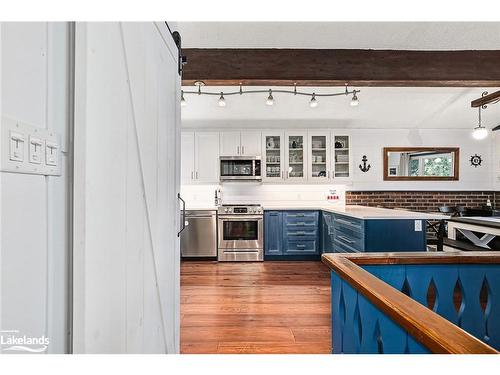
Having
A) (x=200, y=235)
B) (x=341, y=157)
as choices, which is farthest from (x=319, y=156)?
(x=200, y=235)

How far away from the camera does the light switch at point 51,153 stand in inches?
30.5

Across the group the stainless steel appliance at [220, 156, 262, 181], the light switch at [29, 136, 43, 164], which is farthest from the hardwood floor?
the light switch at [29, 136, 43, 164]

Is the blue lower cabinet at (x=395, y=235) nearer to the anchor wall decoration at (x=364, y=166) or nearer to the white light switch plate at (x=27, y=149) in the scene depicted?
the anchor wall decoration at (x=364, y=166)

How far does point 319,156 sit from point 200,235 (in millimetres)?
2406

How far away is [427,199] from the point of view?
5.70 meters

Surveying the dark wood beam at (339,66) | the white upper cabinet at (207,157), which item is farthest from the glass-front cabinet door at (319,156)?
the dark wood beam at (339,66)

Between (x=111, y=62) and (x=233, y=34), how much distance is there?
218 centimetres

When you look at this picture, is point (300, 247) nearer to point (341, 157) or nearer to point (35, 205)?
point (341, 157)

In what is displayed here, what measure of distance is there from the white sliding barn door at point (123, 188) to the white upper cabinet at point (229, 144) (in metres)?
3.81

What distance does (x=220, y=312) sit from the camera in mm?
2996

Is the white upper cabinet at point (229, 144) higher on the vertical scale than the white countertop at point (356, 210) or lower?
higher

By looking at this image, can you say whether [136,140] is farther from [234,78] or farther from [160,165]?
[234,78]

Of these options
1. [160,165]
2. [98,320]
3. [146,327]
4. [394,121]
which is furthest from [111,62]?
[394,121]

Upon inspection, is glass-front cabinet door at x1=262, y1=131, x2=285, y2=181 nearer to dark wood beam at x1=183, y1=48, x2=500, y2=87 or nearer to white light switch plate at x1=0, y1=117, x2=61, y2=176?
dark wood beam at x1=183, y1=48, x2=500, y2=87
